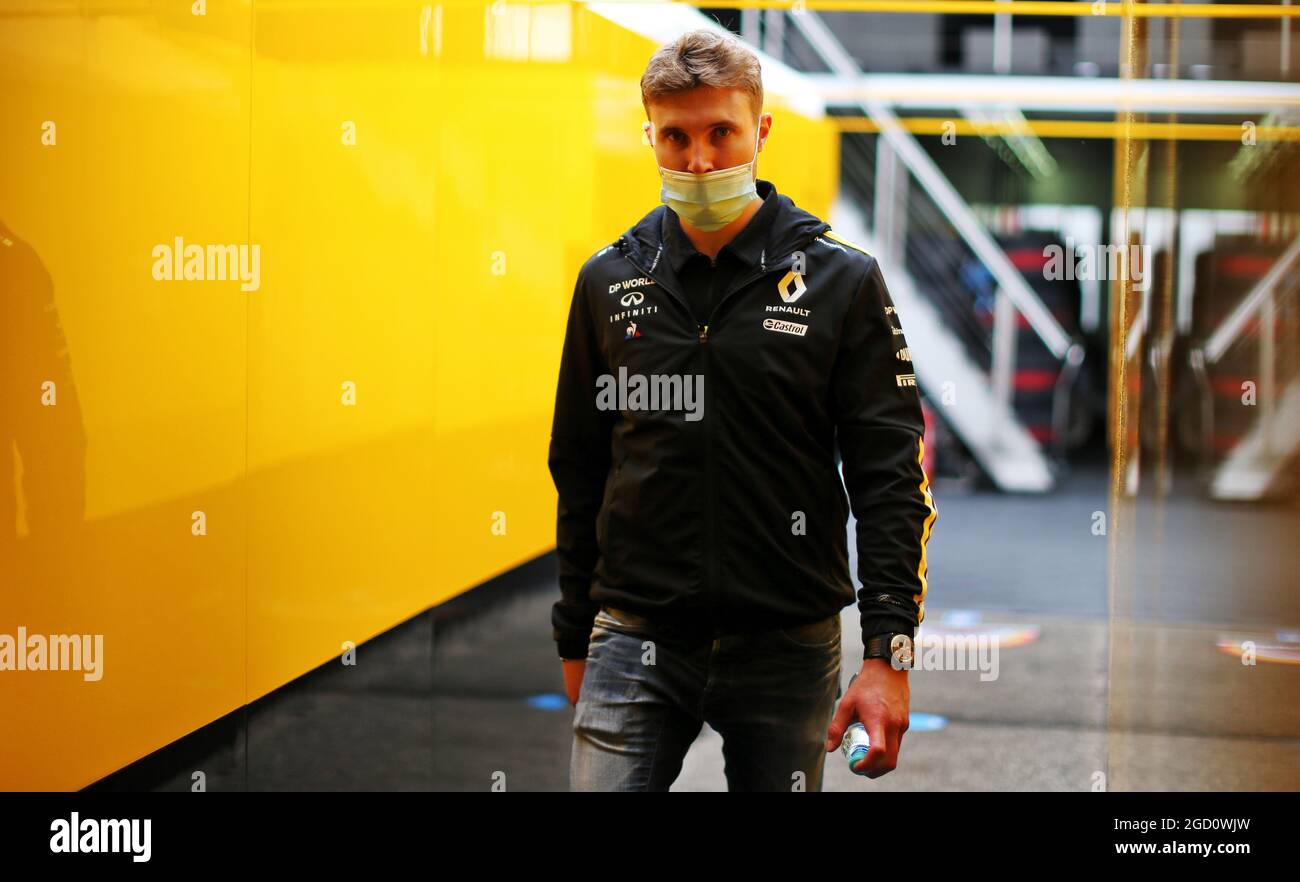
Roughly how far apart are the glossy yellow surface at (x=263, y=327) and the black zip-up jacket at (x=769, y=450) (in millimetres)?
1399

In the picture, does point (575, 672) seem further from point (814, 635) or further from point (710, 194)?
point (710, 194)

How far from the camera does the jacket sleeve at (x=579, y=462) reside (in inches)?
86.9

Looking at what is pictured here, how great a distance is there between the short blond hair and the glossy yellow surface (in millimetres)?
1454

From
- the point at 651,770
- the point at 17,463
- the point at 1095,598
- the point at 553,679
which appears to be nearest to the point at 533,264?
the point at 553,679

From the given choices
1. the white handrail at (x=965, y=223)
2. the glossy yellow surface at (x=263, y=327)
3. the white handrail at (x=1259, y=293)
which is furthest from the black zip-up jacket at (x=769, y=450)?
the white handrail at (x=965, y=223)

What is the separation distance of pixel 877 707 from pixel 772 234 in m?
0.71

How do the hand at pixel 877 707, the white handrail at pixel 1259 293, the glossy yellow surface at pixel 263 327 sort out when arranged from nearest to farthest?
the hand at pixel 877 707
the glossy yellow surface at pixel 263 327
the white handrail at pixel 1259 293

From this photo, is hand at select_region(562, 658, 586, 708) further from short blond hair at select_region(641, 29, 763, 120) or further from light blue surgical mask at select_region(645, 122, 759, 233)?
short blond hair at select_region(641, 29, 763, 120)

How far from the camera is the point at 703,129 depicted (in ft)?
6.79

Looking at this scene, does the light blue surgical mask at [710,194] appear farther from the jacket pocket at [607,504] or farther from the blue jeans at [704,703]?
the blue jeans at [704,703]

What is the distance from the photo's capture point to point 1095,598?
7.16 meters

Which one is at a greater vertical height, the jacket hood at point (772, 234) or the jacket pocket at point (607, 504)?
the jacket hood at point (772, 234)
